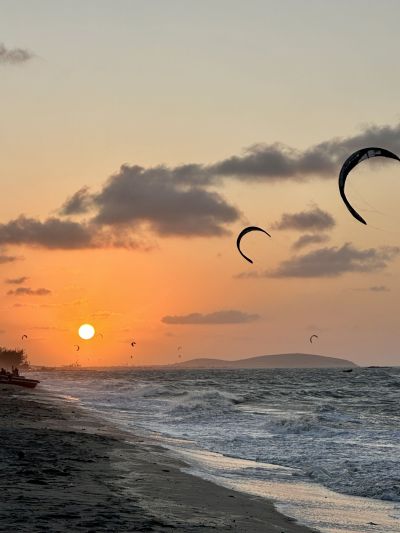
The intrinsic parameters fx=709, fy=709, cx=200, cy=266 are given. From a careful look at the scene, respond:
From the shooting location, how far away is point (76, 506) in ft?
27.7

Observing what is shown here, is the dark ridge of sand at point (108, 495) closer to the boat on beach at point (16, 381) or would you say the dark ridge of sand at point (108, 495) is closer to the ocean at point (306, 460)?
the ocean at point (306, 460)

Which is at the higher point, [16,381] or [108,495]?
[16,381]

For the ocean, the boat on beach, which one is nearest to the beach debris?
the ocean

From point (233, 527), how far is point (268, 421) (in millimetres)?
22620

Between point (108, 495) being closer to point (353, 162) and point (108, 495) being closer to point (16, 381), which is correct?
point (353, 162)

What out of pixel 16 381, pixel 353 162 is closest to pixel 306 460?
pixel 353 162

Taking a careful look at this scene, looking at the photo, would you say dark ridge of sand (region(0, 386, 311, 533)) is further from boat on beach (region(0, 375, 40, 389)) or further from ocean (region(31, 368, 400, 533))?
boat on beach (region(0, 375, 40, 389))

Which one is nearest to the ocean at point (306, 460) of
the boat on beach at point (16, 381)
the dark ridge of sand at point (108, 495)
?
the dark ridge of sand at point (108, 495)

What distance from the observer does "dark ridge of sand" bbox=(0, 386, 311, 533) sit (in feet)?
25.5

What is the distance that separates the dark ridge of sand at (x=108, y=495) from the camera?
25.5 feet

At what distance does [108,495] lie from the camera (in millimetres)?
9547

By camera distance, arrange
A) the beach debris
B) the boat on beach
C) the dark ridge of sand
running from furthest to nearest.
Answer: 1. the boat on beach
2. the beach debris
3. the dark ridge of sand

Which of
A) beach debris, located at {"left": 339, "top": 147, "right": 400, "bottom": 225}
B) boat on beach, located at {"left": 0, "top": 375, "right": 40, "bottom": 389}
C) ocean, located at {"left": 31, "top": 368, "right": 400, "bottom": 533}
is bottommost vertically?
ocean, located at {"left": 31, "top": 368, "right": 400, "bottom": 533}

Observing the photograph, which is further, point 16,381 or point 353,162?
point 16,381
